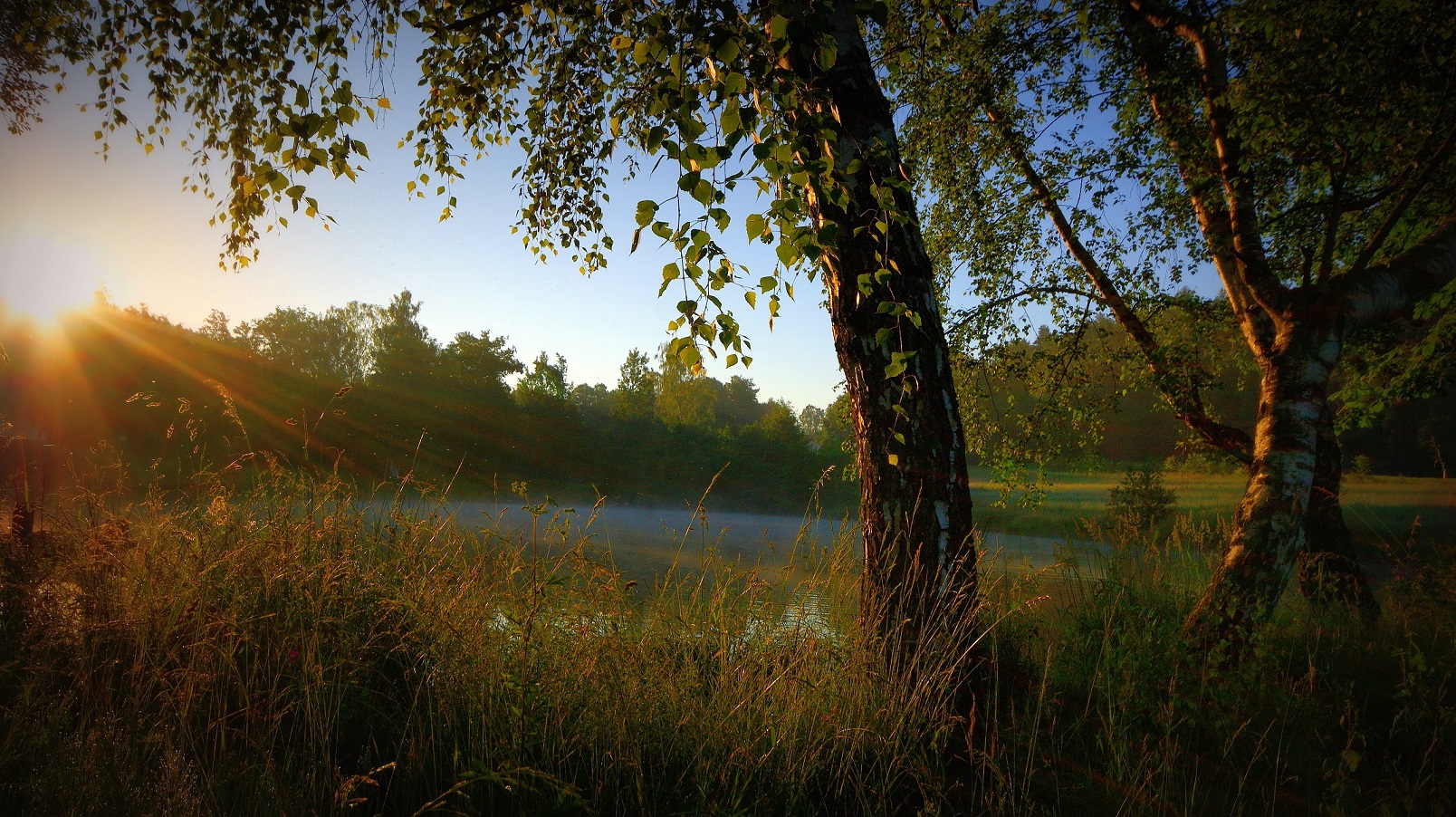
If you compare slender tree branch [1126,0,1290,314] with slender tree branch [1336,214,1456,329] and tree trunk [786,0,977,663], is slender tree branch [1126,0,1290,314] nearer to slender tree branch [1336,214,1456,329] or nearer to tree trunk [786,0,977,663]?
slender tree branch [1336,214,1456,329]

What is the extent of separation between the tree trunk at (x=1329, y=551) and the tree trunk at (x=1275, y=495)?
4.73 ft

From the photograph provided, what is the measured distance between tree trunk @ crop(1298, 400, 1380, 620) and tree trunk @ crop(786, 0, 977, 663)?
505 cm

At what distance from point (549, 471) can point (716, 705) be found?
23.1 meters

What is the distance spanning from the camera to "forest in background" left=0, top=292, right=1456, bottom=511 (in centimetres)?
688

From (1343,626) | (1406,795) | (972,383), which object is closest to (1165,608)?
(1343,626)

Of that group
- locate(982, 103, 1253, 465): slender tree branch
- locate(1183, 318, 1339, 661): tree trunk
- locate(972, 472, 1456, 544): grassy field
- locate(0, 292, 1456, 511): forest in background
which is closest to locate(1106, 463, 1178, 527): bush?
Answer: locate(972, 472, 1456, 544): grassy field

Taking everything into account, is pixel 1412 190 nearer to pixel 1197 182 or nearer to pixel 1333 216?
pixel 1333 216

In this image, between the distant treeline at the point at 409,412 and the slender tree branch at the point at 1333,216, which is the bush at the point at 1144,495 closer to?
the distant treeline at the point at 409,412

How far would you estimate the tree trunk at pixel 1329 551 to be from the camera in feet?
19.2

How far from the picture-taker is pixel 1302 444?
439 cm

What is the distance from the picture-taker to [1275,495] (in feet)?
14.1

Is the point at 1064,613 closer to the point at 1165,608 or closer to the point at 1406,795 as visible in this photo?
the point at 1165,608

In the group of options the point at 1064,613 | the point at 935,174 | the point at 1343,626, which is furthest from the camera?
the point at 935,174

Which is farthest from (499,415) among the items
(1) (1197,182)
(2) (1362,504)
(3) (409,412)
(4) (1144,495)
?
(2) (1362,504)
